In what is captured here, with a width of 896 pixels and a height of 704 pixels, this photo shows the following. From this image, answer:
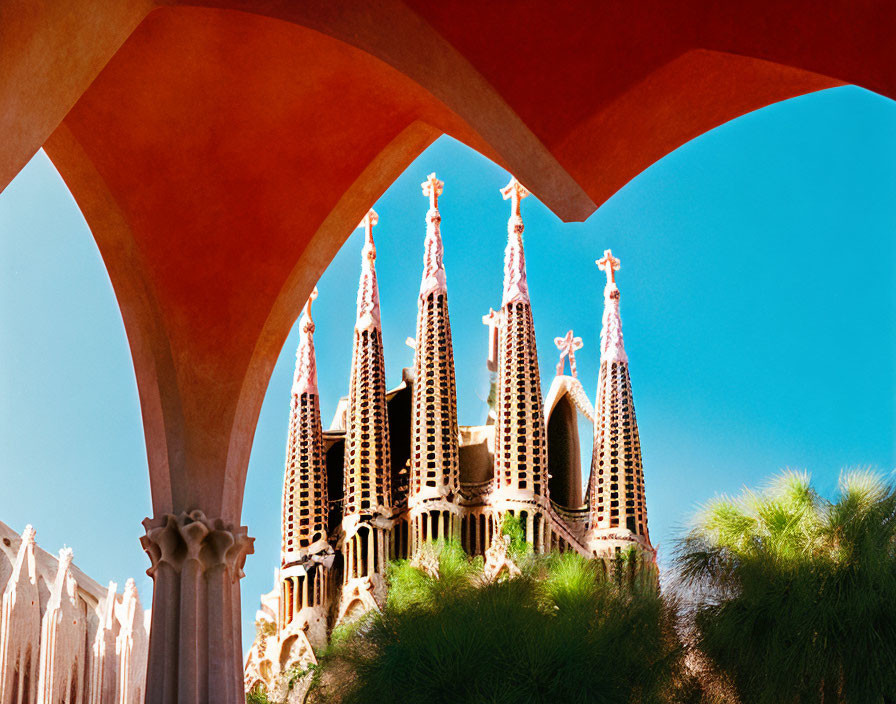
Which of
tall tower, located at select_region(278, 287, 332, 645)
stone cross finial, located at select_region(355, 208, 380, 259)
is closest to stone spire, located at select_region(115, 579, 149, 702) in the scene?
tall tower, located at select_region(278, 287, 332, 645)

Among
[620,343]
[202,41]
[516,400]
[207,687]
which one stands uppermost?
[620,343]

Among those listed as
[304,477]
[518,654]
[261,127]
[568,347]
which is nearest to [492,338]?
[568,347]

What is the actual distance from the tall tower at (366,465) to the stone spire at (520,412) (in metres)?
3.95

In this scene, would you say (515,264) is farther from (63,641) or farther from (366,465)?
(63,641)

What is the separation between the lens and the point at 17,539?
1733 cm

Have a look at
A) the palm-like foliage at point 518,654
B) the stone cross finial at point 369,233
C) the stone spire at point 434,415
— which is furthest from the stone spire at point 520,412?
the palm-like foliage at point 518,654

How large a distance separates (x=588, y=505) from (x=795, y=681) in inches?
1390

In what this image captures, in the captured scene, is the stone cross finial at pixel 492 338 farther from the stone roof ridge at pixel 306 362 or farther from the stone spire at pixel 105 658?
the stone spire at pixel 105 658

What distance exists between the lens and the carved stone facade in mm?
15688

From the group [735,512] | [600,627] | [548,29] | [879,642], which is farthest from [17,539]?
[548,29]

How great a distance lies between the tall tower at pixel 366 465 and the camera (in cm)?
3878

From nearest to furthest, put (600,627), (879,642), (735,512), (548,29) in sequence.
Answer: (548,29), (879,642), (735,512), (600,627)

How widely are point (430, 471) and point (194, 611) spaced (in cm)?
3289

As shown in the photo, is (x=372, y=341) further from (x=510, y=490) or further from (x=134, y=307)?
(x=134, y=307)
